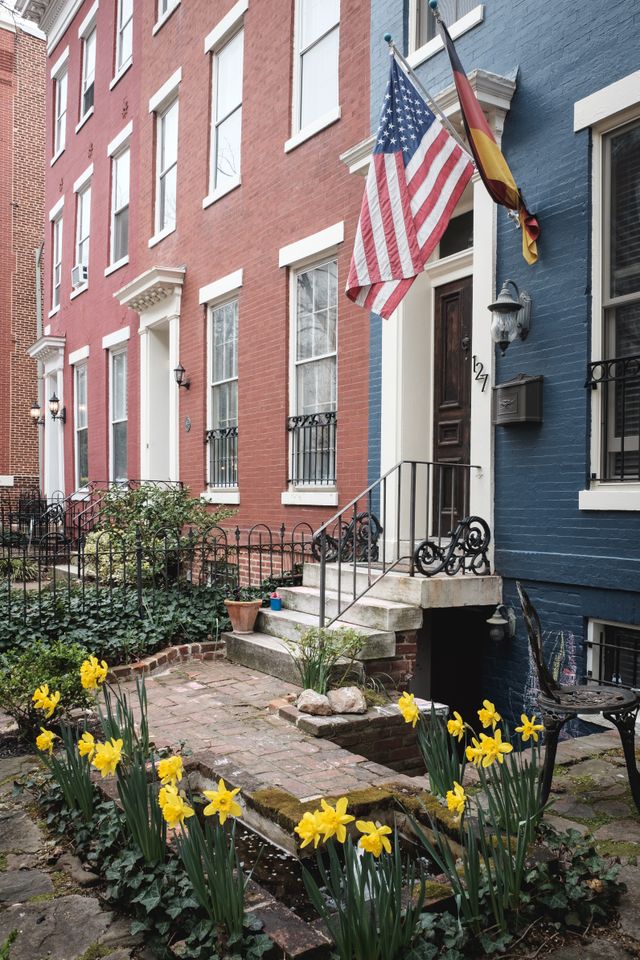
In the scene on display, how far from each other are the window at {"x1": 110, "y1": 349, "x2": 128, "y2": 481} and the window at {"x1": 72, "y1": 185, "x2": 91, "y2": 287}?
8.40ft

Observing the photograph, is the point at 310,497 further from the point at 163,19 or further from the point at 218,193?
the point at 163,19

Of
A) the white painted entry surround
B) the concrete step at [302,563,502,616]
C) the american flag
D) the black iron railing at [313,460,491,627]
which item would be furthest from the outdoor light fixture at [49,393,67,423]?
the american flag

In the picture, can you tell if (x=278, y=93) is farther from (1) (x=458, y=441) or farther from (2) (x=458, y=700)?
(2) (x=458, y=700)

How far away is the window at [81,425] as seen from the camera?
16.4 metres

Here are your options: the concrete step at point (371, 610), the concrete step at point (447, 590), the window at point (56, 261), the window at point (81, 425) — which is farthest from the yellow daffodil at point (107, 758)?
the window at point (56, 261)

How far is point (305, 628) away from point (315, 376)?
3351mm

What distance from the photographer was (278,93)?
9.70 meters

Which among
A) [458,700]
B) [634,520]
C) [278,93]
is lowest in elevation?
[458,700]

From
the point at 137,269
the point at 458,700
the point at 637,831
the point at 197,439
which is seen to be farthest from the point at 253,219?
the point at 637,831

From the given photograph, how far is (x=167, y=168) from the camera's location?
42.5 ft

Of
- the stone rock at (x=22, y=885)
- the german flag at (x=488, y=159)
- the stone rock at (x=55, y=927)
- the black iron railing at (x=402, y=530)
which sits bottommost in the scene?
the stone rock at (x=22, y=885)

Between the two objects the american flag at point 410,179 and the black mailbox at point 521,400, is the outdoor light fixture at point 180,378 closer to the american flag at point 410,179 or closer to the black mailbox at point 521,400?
the american flag at point 410,179

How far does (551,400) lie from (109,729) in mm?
3905

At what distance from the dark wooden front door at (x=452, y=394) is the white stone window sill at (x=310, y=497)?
1286 millimetres
